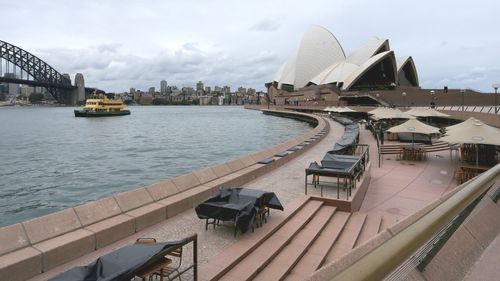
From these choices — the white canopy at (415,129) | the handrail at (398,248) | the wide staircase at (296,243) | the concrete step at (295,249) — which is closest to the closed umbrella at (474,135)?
the white canopy at (415,129)

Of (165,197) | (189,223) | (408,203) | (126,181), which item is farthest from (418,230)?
(126,181)

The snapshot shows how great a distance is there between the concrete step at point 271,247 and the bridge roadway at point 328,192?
1.72 ft

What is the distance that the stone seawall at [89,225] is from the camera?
17.8ft

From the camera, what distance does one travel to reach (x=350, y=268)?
1275 millimetres

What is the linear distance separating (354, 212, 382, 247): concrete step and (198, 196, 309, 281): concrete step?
1.56m

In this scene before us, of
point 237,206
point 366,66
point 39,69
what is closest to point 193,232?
point 237,206

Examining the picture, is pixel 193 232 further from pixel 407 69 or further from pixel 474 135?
pixel 407 69

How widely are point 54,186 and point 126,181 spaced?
3253 millimetres

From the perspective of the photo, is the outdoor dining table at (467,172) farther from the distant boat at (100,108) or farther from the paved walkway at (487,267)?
the distant boat at (100,108)

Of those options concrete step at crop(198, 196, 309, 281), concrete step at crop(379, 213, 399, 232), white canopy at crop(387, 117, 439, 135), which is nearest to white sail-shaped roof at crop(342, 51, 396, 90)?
white canopy at crop(387, 117, 439, 135)

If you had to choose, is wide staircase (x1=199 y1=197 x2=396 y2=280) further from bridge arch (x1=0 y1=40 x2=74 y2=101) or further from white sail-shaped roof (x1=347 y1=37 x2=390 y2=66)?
bridge arch (x1=0 y1=40 x2=74 y2=101)

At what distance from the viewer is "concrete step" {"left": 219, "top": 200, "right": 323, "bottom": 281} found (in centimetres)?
571

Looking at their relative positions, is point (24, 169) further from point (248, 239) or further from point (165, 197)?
point (248, 239)

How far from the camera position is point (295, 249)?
6816 mm
